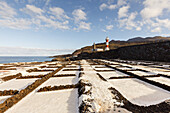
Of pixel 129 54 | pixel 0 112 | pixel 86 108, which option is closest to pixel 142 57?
pixel 129 54

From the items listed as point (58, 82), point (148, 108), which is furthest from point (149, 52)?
point (58, 82)

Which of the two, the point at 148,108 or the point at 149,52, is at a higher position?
the point at 149,52

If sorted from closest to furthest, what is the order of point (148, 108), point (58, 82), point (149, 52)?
point (148, 108)
point (58, 82)
point (149, 52)

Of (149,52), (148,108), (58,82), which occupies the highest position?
(149,52)

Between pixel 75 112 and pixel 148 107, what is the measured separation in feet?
8.57

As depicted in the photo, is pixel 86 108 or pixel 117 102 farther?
pixel 117 102

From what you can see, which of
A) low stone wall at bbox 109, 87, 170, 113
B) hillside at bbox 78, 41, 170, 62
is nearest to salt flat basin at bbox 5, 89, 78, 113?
low stone wall at bbox 109, 87, 170, 113

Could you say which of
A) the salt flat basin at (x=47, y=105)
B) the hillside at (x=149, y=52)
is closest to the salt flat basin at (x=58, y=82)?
the salt flat basin at (x=47, y=105)

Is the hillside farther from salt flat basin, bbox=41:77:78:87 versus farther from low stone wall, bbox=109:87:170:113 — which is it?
salt flat basin, bbox=41:77:78:87

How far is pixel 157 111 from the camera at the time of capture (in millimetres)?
2484

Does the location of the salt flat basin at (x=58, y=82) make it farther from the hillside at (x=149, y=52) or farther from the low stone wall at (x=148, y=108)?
the hillside at (x=149, y=52)

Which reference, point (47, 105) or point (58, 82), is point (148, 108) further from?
point (58, 82)

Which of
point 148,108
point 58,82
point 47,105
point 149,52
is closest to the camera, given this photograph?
point 148,108

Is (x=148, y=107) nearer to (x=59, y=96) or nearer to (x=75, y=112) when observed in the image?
(x=75, y=112)
